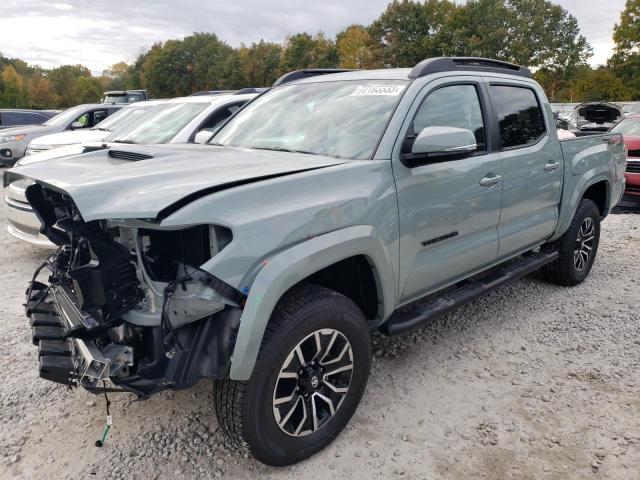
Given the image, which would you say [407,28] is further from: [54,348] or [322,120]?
[54,348]

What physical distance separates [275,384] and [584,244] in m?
3.97

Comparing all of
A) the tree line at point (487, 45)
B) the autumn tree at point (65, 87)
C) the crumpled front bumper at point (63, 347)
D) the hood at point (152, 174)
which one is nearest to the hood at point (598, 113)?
the hood at point (152, 174)

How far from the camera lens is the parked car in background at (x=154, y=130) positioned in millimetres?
5203

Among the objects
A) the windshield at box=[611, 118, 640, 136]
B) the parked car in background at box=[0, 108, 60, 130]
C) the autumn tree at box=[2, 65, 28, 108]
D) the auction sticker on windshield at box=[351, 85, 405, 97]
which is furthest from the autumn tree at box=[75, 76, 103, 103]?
the auction sticker on windshield at box=[351, 85, 405, 97]

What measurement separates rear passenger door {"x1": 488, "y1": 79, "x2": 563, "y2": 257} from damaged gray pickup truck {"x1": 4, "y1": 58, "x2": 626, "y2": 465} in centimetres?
3

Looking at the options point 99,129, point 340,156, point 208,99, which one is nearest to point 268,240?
Result: point 340,156

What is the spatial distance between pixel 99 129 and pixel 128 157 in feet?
19.7

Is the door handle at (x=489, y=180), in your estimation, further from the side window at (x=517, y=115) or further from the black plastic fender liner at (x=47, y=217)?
the black plastic fender liner at (x=47, y=217)

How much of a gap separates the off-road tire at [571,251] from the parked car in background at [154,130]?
374 centimetres

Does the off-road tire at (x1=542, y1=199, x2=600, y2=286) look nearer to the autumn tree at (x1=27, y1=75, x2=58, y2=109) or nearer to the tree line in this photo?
the tree line

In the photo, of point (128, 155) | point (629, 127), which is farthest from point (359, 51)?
point (128, 155)

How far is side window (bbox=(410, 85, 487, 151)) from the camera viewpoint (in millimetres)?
3127

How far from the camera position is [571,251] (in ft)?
15.6

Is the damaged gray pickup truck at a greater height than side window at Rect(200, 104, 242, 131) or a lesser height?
lesser
